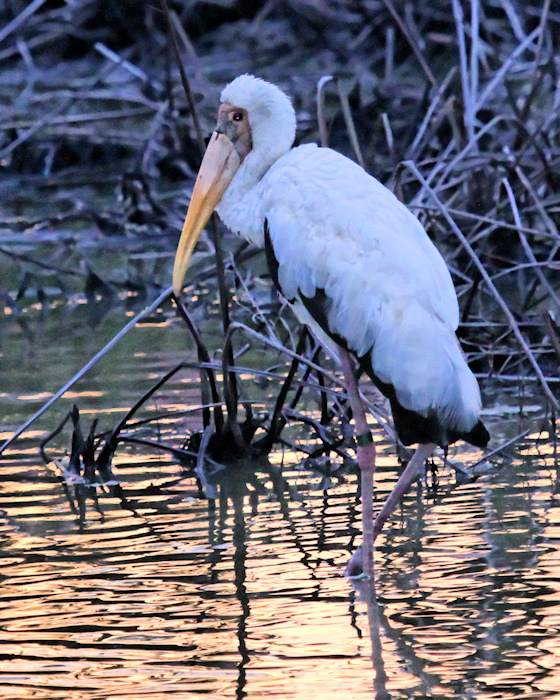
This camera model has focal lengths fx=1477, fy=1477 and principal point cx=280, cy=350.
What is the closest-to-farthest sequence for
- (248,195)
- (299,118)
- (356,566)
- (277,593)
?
(277,593) → (356,566) → (248,195) → (299,118)

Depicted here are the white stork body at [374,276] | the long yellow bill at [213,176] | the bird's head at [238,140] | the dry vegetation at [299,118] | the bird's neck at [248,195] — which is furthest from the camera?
the dry vegetation at [299,118]

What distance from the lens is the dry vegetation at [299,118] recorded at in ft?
25.0

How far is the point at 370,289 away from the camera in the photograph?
4.54 meters

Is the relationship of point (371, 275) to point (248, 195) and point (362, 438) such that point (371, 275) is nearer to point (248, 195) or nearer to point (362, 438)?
point (362, 438)

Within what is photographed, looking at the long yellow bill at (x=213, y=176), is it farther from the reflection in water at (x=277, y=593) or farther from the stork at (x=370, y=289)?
the reflection in water at (x=277, y=593)

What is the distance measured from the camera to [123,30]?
1544cm

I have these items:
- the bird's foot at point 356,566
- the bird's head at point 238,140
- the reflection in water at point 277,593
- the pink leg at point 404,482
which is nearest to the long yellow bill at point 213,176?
the bird's head at point 238,140

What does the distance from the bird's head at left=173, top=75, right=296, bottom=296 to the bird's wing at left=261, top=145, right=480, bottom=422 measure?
331mm

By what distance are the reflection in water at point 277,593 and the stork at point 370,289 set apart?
0.72 ft

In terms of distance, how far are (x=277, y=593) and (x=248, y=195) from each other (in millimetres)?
1581

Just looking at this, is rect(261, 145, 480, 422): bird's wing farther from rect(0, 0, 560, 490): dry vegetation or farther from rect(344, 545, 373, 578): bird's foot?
rect(0, 0, 560, 490): dry vegetation

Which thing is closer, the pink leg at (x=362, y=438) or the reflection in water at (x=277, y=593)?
the reflection in water at (x=277, y=593)

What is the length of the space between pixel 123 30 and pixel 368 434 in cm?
1144

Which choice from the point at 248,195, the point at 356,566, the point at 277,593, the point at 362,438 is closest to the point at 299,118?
the point at 248,195
